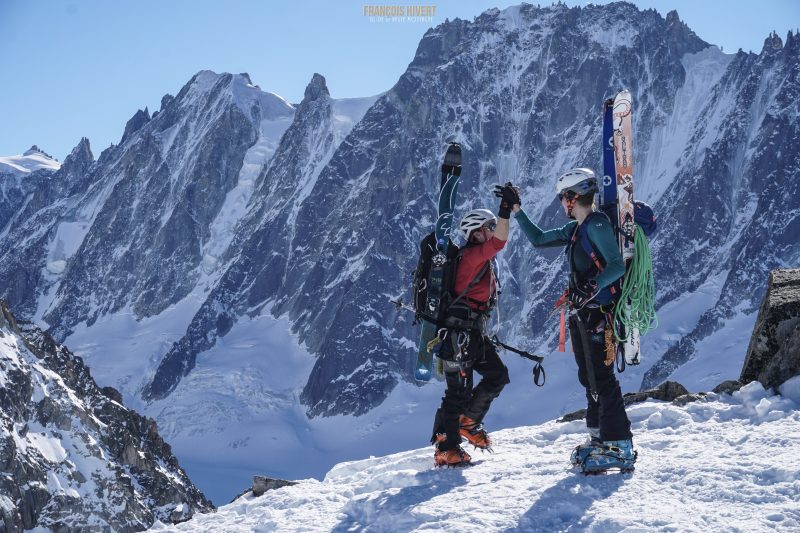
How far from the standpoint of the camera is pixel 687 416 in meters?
11.4

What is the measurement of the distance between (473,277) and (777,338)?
4.16m

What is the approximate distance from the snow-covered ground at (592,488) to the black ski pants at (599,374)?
52 centimetres

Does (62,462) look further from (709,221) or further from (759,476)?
(709,221)

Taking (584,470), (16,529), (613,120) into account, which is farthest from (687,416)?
(16,529)

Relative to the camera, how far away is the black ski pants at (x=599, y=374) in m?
9.78

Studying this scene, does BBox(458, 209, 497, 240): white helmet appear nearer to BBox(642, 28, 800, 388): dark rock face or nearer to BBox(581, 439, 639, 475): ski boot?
BBox(581, 439, 639, 475): ski boot

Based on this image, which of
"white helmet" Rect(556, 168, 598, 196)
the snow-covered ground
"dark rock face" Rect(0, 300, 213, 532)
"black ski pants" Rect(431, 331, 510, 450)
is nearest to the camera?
the snow-covered ground

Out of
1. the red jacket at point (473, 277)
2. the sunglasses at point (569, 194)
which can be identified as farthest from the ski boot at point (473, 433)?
the sunglasses at point (569, 194)

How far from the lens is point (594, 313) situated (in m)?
10.2

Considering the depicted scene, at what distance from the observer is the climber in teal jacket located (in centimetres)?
968

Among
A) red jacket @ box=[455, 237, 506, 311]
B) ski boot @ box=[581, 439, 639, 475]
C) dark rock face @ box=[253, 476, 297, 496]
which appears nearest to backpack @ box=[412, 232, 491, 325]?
red jacket @ box=[455, 237, 506, 311]

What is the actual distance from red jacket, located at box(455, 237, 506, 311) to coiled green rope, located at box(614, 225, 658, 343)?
160cm

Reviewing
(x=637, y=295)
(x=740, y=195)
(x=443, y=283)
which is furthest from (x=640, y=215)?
(x=740, y=195)

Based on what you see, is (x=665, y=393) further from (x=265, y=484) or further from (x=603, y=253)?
(x=265, y=484)
